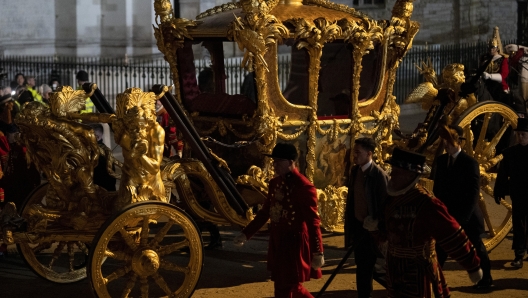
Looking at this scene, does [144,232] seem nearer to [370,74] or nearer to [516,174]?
[370,74]

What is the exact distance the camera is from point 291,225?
7406mm

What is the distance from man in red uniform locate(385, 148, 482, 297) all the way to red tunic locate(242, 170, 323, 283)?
905mm

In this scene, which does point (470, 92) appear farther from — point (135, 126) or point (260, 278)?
point (135, 126)

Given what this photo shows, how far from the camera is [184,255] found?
394 inches

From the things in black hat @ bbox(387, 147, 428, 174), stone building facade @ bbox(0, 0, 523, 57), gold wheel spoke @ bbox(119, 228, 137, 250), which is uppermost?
stone building facade @ bbox(0, 0, 523, 57)

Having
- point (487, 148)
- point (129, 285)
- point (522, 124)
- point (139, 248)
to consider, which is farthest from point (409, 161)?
point (487, 148)

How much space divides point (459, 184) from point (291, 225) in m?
1.51

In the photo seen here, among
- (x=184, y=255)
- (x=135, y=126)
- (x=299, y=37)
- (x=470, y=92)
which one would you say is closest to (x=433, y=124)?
(x=470, y=92)

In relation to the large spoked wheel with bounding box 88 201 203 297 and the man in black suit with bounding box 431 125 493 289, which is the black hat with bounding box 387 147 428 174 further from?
the large spoked wheel with bounding box 88 201 203 297

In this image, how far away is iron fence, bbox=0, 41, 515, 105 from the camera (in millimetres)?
20906

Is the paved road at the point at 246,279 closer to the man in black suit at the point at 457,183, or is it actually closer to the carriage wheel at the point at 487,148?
the carriage wheel at the point at 487,148

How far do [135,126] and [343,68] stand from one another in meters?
3.18

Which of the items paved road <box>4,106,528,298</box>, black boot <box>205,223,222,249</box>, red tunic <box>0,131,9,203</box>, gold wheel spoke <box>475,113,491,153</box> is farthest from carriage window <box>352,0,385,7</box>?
red tunic <box>0,131,9,203</box>

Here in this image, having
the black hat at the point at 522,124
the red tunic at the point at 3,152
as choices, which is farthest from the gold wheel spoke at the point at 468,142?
the red tunic at the point at 3,152
